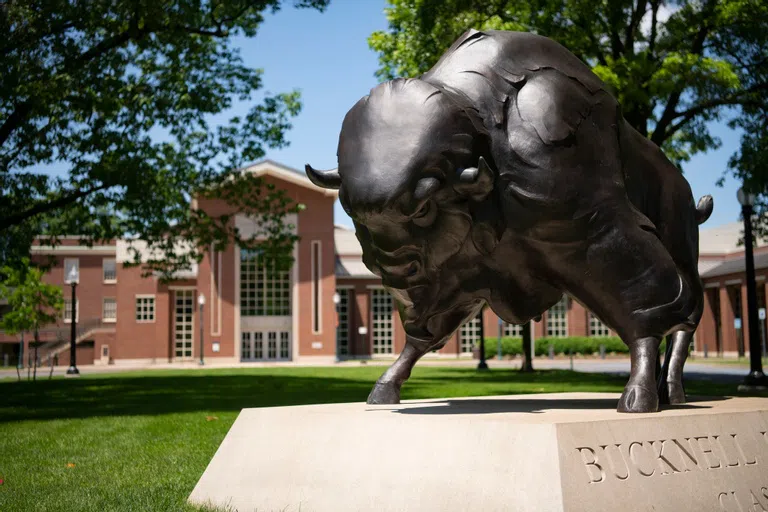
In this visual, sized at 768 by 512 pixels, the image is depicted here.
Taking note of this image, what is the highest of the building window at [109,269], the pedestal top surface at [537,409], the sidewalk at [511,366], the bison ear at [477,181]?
the building window at [109,269]

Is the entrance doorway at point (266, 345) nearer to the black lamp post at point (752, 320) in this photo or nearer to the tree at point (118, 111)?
the tree at point (118, 111)

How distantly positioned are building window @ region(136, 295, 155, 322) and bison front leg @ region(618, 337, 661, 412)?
4495cm

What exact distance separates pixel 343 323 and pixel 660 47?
34.8 m

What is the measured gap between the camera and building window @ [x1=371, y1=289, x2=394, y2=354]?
161ft

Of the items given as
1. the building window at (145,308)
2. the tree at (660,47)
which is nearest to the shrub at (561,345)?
the building window at (145,308)

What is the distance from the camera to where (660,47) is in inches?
646

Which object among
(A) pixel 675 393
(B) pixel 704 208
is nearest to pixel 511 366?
(B) pixel 704 208

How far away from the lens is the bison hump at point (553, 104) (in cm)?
459

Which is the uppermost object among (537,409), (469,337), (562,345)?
(537,409)

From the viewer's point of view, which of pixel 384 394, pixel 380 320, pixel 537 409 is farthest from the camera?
pixel 380 320

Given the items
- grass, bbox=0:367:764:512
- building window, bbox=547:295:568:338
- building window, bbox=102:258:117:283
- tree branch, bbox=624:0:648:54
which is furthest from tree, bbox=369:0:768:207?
building window, bbox=102:258:117:283

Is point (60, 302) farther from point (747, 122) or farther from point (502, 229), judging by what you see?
point (502, 229)

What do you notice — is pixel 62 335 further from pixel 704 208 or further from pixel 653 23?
pixel 704 208

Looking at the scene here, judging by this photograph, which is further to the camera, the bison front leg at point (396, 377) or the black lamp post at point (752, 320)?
the black lamp post at point (752, 320)
